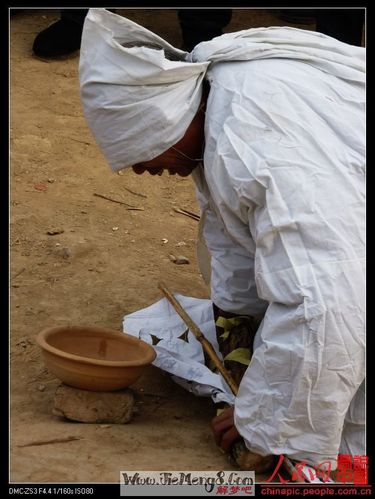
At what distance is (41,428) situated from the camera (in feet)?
11.0

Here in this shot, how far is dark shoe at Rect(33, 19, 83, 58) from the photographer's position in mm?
A: 6953

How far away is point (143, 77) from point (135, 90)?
58 mm

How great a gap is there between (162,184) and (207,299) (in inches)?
60.1

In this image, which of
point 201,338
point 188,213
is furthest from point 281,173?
point 188,213

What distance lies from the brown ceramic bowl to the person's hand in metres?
0.39

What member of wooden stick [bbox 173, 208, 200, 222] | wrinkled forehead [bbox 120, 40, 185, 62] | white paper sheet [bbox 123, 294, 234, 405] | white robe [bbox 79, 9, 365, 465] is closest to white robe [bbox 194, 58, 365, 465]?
white robe [bbox 79, 9, 365, 465]

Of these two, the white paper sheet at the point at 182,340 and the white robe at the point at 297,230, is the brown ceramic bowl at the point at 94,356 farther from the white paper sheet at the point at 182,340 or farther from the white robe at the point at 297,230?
the white robe at the point at 297,230

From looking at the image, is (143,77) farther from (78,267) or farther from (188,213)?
(188,213)

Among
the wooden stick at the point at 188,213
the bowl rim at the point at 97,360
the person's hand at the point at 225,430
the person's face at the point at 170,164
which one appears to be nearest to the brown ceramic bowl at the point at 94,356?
the bowl rim at the point at 97,360

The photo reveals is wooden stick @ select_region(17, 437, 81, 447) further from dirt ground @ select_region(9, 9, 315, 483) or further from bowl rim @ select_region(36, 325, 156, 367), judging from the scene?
bowl rim @ select_region(36, 325, 156, 367)

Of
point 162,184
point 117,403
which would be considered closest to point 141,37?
point 117,403

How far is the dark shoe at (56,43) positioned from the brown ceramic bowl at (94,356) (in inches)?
146

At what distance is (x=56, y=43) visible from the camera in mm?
6969

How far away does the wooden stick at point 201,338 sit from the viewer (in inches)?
139
